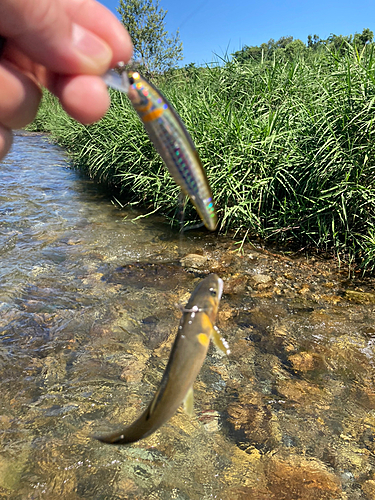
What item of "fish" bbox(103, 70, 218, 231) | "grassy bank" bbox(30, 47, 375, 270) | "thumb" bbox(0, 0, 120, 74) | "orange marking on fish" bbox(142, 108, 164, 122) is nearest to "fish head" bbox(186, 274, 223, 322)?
"fish" bbox(103, 70, 218, 231)

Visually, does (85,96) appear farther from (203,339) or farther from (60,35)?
(203,339)

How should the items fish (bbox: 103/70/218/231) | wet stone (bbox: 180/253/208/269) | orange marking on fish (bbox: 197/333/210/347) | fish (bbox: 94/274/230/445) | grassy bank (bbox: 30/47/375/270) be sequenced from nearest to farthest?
fish (bbox: 103/70/218/231)
fish (bbox: 94/274/230/445)
orange marking on fish (bbox: 197/333/210/347)
grassy bank (bbox: 30/47/375/270)
wet stone (bbox: 180/253/208/269)

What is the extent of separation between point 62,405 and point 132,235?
4097 millimetres

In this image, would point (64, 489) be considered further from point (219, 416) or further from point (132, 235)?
point (132, 235)

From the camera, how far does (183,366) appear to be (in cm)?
124

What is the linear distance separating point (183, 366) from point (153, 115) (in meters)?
0.77

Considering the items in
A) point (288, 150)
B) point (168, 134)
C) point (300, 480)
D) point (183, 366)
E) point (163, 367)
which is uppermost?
point (288, 150)

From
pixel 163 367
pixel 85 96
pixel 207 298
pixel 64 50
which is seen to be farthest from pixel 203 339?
pixel 163 367

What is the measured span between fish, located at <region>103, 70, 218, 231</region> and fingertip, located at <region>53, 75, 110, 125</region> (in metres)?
0.03

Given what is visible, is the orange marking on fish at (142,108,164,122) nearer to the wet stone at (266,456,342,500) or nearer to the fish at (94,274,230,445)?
the fish at (94,274,230,445)

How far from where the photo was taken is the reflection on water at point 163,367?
103 inches

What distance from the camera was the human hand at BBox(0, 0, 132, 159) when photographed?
33.9 inches

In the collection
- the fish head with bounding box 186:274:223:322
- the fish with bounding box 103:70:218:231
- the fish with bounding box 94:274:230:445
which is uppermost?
the fish with bounding box 103:70:218:231

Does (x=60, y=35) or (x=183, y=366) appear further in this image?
(x=183, y=366)
